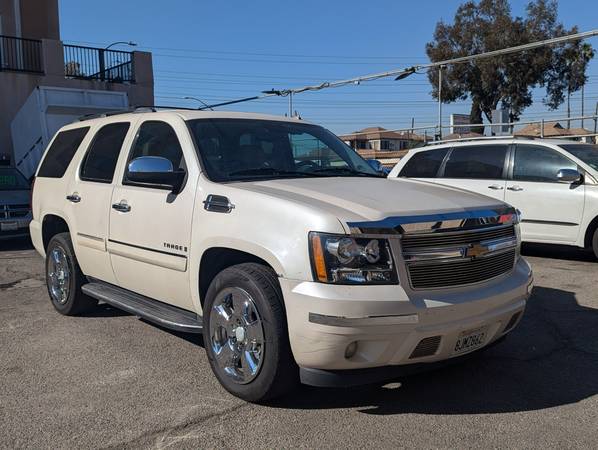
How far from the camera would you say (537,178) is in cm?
883

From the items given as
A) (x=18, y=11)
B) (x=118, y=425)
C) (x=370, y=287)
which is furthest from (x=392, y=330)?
(x=18, y=11)

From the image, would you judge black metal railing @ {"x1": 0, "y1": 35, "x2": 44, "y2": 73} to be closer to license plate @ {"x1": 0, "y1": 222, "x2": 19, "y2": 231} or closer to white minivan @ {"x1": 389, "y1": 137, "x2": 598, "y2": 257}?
license plate @ {"x1": 0, "y1": 222, "x2": 19, "y2": 231}

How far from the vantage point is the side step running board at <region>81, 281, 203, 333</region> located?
4.28m

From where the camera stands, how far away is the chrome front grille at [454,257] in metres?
3.46

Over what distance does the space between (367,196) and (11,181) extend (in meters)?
10.2

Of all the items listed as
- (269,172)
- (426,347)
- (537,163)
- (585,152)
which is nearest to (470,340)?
(426,347)

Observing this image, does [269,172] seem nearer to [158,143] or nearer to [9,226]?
[158,143]

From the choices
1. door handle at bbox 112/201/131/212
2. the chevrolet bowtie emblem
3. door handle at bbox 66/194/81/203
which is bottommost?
the chevrolet bowtie emblem

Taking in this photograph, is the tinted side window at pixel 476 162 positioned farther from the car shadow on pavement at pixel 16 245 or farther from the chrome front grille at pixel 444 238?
the car shadow on pavement at pixel 16 245

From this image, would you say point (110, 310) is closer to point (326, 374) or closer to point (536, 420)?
point (326, 374)

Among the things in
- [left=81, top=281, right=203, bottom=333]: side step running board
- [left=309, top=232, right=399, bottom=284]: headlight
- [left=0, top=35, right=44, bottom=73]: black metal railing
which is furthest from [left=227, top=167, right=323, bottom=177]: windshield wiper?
[left=0, top=35, right=44, bottom=73]: black metal railing

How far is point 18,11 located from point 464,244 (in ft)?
70.3

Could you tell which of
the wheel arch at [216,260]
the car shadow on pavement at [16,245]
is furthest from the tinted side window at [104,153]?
the car shadow on pavement at [16,245]

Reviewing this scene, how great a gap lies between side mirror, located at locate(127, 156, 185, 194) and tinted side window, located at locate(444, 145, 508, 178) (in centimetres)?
620
